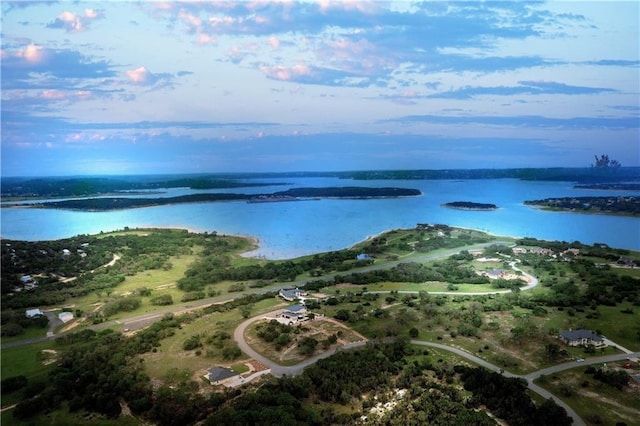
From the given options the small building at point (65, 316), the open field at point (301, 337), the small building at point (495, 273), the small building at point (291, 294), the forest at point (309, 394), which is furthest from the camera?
the small building at point (495, 273)

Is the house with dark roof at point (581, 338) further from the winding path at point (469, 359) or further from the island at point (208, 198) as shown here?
the island at point (208, 198)

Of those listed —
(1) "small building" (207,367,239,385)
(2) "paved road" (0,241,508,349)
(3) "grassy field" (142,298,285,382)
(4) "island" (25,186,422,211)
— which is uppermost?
(4) "island" (25,186,422,211)

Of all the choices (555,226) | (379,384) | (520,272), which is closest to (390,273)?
(520,272)

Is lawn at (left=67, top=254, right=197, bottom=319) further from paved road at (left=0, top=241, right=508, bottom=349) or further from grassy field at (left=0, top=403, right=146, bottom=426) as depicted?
grassy field at (left=0, top=403, right=146, bottom=426)

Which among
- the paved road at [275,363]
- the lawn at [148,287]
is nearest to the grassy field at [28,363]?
the lawn at [148,287]

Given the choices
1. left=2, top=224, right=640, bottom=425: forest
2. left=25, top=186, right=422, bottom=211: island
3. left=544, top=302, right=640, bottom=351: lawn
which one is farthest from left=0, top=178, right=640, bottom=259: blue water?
left=544, top=302, right=640, bottom=351: lawn

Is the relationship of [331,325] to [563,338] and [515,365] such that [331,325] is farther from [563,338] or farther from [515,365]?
[563,338]

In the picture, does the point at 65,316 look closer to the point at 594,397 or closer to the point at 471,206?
the point at 594,397
